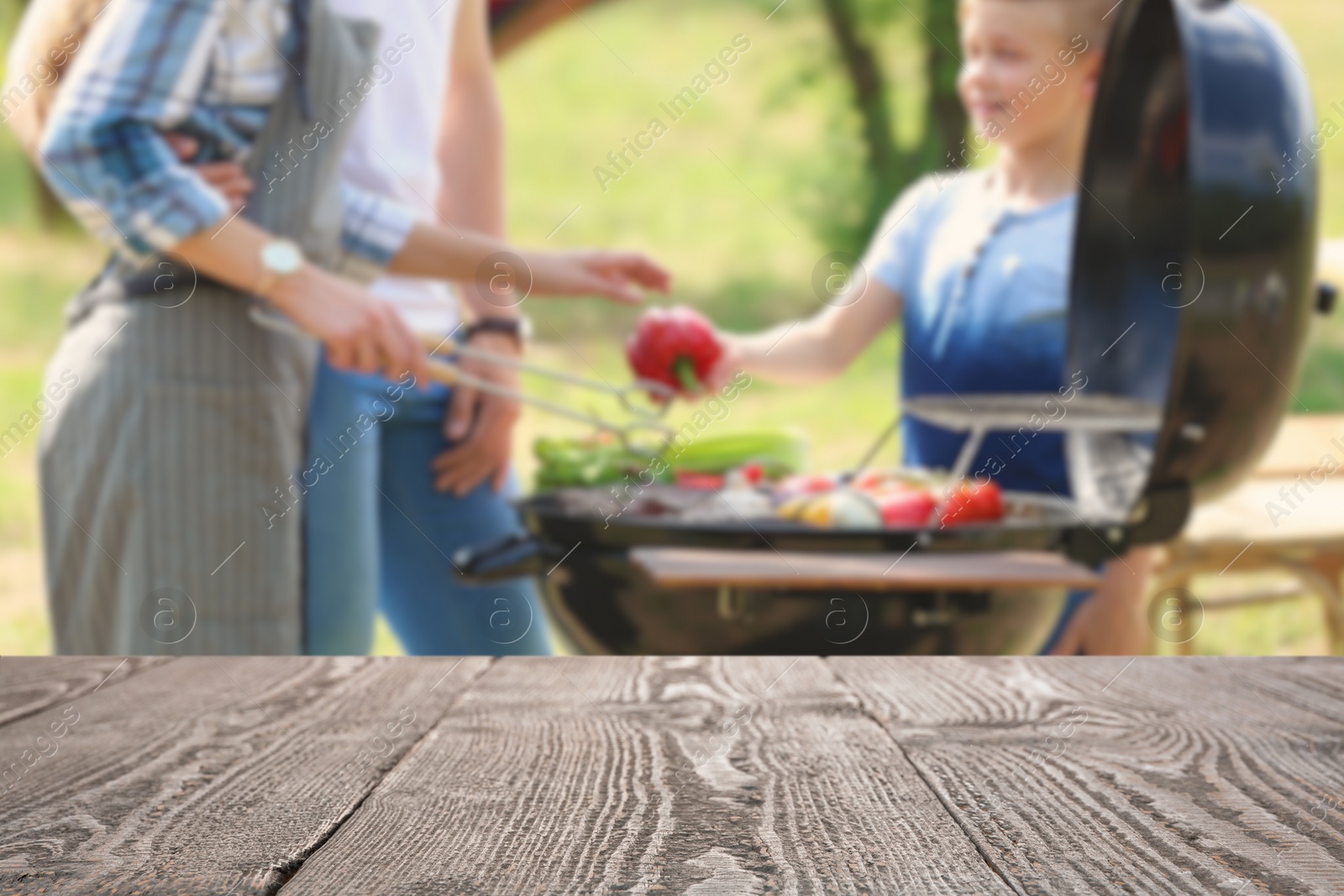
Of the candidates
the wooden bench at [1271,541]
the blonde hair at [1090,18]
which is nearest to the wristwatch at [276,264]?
the blonde hair at [1090,18]

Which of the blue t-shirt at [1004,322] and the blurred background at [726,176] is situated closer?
the blue t-shirt at [1004,322]

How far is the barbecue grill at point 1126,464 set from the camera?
126 cm

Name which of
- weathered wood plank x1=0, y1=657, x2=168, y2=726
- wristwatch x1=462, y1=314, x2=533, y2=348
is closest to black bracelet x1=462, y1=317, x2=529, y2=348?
wristwatch x1=462, y1=314, x2=533, y2=348

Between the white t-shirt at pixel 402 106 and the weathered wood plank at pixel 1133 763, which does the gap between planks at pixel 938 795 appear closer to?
the weathered wood plank at pixel 1133 763

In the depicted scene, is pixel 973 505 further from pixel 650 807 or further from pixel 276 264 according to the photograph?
pixel 650 807

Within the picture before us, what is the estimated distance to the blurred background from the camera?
7367mm

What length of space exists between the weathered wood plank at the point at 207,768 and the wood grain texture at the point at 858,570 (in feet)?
1.76

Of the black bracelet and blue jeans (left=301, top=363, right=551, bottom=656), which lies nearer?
blue jeans (left=301, top=363, right=551, bottom=656)

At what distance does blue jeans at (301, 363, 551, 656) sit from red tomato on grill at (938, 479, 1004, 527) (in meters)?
0.57

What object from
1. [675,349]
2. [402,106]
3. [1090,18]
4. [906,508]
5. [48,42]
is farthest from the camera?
[1090,18]

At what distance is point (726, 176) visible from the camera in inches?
377

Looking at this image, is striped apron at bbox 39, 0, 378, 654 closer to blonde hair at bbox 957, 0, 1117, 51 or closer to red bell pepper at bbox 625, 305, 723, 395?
red bell pepper at bbox 625, 305, 723, 395

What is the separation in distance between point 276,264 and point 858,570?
26.6 inches

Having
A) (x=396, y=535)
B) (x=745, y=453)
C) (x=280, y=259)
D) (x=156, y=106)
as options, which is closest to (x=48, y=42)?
(x=156, y=106)
